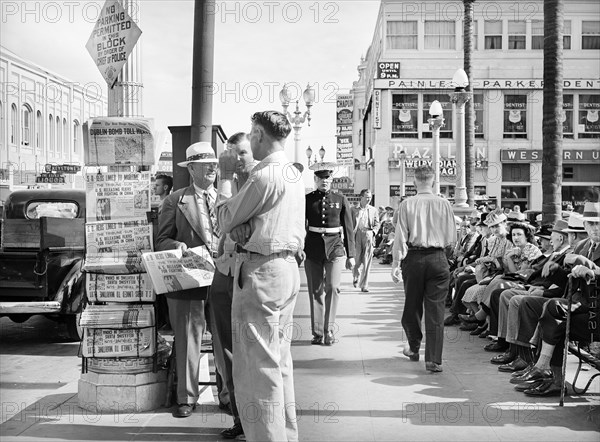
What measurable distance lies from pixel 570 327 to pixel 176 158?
162 inches

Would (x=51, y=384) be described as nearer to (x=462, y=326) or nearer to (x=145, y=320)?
(x=145, y=320)

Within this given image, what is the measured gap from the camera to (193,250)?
18.6 ft

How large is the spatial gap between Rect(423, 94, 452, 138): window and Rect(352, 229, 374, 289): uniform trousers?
1211 inches

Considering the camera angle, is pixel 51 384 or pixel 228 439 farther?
pixel 51 384

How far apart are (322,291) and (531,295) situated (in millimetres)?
2605

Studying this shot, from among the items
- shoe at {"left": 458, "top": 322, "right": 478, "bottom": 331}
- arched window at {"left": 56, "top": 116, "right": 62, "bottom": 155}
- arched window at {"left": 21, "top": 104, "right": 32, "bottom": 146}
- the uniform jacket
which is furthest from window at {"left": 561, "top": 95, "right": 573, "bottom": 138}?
the uniform jacket

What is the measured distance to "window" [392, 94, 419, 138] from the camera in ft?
148

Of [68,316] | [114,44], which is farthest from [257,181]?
[68,316]

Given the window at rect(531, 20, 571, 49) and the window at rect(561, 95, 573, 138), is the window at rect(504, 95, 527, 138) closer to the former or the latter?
the window at rect(561, 95, 573, 138)

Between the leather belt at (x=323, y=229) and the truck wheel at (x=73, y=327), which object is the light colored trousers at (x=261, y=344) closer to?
the leather belt at (x=323, y=229)

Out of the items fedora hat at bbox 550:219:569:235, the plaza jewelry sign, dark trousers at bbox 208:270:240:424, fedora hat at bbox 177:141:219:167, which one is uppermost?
the plaza jewelry sign

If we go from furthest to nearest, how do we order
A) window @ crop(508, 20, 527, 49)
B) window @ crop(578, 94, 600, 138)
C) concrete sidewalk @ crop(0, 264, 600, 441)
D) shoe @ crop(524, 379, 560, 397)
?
window @ crop(508, 20, 527, 49) → window @ crop(578, 94, 600, 138) → shoe @ crop(524, 379, 560, 397) → concrete sidewalk @ crop(0, 264, 600, 441)

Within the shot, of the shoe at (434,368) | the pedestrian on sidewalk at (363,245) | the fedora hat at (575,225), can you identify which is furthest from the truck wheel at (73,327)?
the pedestrian on sidewalk at (363,245)

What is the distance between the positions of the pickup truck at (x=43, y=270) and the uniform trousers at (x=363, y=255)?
6.57 m
